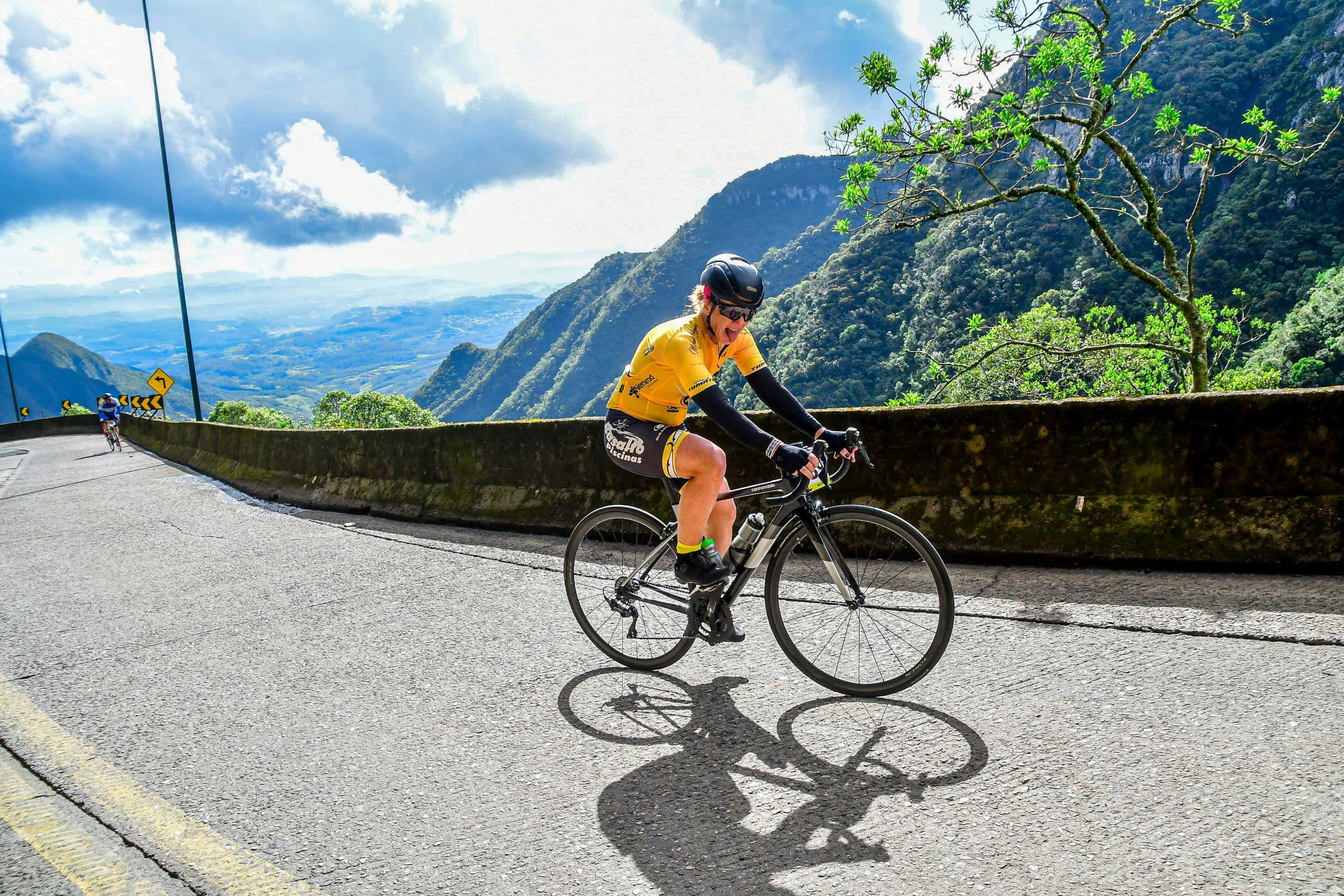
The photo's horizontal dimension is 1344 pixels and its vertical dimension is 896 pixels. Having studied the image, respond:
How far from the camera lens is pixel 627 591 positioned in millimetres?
4062

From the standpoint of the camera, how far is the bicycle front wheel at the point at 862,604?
10.6 ft

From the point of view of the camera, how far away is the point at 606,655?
4.14 metres

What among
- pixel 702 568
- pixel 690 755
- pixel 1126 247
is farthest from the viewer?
pixel 1126 247

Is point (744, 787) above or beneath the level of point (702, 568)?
beneath

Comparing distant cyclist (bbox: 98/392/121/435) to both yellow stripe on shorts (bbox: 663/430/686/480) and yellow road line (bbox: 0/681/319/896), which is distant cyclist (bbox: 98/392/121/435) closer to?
yellow road line (bbox: 0/681/319/896)

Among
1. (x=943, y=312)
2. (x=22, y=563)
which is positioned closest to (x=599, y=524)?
(x=22, y=563)

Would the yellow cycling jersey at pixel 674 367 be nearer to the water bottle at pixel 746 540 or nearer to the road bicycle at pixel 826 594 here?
the road bicycle at pixel 826 594

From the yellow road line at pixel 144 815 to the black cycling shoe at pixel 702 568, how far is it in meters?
1.83

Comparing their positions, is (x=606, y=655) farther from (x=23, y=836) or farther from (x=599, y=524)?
(x=23, y=836)

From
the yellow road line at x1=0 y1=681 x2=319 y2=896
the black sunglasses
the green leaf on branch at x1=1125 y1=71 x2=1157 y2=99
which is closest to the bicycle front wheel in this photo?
the black sunglasses

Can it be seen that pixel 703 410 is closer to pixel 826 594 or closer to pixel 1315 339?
pixel 826 594

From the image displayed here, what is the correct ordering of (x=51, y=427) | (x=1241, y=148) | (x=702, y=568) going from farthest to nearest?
(x=51, y=427) → (x=1241, y=148) → (x=702, y=568)

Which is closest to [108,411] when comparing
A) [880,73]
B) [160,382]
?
[160,382]

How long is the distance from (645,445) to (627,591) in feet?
2.47
